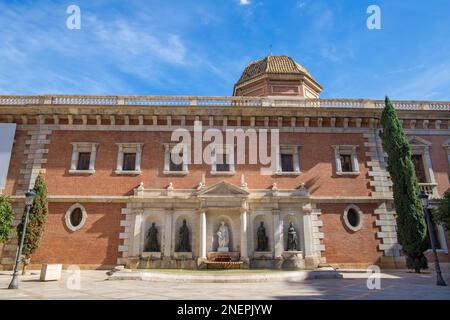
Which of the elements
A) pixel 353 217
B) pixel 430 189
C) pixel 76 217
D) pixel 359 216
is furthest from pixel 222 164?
pixel 430 189

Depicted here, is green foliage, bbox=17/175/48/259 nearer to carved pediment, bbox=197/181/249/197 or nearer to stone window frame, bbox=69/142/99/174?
stone window frame, bbox=69/142/99/174

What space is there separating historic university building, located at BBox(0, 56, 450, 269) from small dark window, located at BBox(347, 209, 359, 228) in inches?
3.1

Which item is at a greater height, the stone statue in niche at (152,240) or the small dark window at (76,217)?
the small dark window at (76,217)

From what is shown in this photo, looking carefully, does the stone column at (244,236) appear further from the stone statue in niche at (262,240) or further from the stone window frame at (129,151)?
the stone window frame at (129,151)

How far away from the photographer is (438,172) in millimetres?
20250

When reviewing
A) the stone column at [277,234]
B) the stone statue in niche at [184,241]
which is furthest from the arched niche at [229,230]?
the stone column at [277,234]

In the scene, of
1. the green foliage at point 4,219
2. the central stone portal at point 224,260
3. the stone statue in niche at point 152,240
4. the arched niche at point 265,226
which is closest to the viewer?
the green foliage at point 4,219

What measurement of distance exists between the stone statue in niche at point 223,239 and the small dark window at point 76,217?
8.28m

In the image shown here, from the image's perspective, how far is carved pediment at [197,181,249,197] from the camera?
18.7 metres

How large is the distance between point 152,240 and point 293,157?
10.2 metres

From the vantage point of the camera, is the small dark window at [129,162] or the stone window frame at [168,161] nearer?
the stone window frame at [168,161]

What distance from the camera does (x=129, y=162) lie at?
20094 mm

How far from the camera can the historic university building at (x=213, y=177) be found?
18.2 meters
